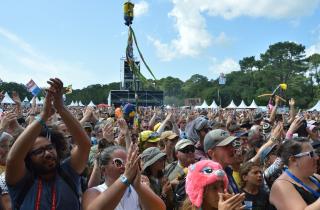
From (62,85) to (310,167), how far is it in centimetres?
220

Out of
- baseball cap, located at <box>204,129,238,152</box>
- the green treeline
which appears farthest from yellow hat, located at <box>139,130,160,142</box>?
the green treeline

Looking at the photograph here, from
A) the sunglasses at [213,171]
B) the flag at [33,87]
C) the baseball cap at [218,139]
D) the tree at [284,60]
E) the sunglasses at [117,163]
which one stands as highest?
the tree at [284,60]

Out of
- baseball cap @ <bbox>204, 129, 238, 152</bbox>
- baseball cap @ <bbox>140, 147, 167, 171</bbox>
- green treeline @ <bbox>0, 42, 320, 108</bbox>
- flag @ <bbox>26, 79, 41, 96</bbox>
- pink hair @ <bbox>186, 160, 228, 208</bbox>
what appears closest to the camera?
pink hair @ <bbox>186, 160, 228, 208</bbox>

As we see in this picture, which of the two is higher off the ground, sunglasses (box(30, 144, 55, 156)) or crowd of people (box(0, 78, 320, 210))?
sunglasses (box(30, 144, 55, 156))

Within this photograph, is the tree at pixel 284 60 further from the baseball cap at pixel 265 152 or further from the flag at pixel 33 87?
the baseball cap at pixel 265 152

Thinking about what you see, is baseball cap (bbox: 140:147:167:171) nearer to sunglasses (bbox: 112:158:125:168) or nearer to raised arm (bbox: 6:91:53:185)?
sunglasses (bbox: 112:158:125:168)

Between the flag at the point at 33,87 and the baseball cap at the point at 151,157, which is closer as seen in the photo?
the baseball cap at the point at 151,157

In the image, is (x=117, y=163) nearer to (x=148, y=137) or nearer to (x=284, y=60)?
(x=148, y=137)

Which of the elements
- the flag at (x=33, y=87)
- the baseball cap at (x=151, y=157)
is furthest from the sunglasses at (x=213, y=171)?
the flag at (x=33, y=87)

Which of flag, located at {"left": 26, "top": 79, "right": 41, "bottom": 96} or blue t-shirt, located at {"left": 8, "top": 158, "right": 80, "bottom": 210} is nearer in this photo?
blue t-shirt, located at {"left": 8, "top": 158, "right": 80, "bottom": 210}

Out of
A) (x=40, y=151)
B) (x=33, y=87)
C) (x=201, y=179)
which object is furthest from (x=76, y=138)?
(x=33, y=87)

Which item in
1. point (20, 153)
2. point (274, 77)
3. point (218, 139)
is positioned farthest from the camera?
point (274, 77)

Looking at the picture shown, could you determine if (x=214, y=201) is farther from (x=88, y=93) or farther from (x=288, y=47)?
(x=88, y=93)

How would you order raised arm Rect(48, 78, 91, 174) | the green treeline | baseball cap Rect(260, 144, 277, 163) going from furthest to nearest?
the green treeline, baseball cap Rect(260, 144, 277, 163), raised arm Rect(48, 78, 91, 174)
